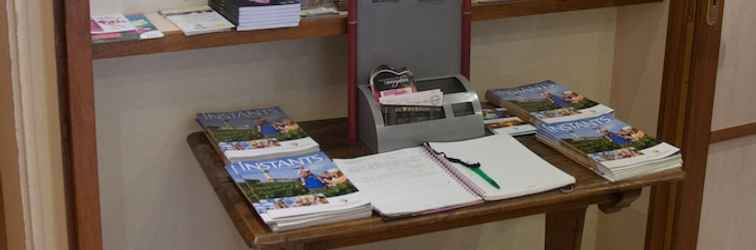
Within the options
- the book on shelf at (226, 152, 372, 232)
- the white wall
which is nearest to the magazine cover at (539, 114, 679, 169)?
the white wall

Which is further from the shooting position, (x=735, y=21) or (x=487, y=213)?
(x=735, y=21)

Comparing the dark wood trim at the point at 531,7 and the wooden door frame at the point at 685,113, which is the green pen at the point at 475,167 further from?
the wooden door frame at the point at 685,113

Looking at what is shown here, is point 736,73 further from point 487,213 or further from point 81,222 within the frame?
point 81,222

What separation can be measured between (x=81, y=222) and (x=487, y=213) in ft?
2.26

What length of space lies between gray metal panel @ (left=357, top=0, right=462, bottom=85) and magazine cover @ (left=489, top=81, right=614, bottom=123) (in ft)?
0.65

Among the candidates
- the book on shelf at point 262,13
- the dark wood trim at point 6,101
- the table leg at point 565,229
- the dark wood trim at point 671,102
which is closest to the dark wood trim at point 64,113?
the dark wood trim at point 6,101

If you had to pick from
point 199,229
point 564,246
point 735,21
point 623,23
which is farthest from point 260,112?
point 735,21

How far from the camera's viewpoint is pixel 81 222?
1.51 metres

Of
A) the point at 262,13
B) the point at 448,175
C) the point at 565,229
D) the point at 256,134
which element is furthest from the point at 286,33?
the point at 565,229

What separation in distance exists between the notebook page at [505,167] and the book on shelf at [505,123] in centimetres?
5

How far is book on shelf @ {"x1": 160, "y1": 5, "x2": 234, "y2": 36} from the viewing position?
189 centimetres

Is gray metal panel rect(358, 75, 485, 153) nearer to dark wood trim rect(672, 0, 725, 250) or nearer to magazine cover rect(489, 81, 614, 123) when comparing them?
magazine cover rect(489, 81, 614, 123)

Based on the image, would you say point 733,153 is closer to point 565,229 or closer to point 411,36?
point 565,229

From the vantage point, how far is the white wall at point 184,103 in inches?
80.5
